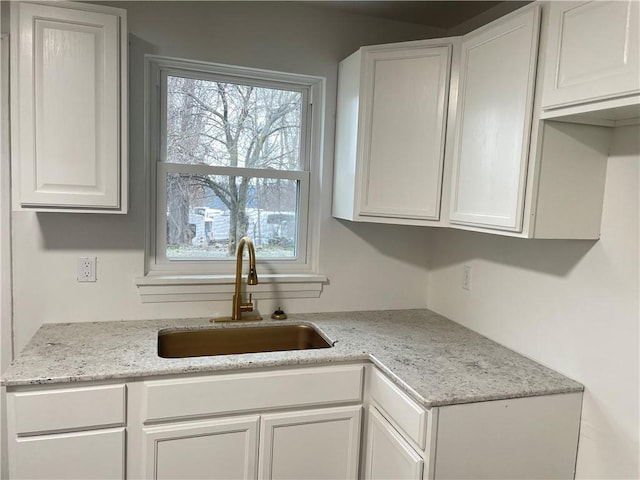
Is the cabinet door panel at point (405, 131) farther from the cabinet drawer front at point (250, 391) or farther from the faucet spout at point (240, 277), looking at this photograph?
the cabinet drawer front at point (250, 391)

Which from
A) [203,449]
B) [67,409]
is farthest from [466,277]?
[67,409]

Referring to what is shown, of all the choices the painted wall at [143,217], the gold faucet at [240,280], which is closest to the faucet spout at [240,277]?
the gold faucet at [240,280]

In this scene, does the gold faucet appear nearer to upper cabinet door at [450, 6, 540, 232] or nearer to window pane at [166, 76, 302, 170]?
window pane at [166, 76, 302, 170]

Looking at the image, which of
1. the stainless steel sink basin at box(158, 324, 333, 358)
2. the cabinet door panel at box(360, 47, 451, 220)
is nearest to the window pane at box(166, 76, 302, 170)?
the cabinet door panel at box(360, 47, 451, 220)

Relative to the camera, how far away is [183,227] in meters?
2.19

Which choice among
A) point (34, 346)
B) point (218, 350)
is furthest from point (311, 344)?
point (34, 346)

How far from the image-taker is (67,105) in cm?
167

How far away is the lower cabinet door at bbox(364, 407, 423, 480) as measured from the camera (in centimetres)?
150

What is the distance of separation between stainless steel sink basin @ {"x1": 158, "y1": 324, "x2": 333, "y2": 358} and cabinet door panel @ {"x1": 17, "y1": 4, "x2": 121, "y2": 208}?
688 mm

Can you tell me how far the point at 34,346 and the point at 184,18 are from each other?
1.49 meters

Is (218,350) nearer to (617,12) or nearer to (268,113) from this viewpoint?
(268,113)

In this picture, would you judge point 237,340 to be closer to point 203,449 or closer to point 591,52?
point 203,449

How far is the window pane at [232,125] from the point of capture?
2143mm

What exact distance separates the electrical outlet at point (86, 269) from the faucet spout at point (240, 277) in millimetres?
624
